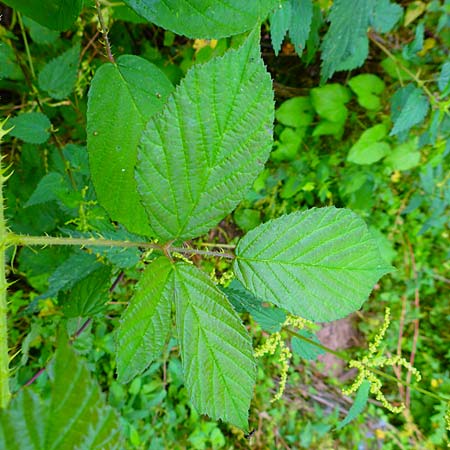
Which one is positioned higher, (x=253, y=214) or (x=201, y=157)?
(x=201, y=157)

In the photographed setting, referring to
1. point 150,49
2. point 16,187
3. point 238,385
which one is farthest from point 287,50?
point 238,385

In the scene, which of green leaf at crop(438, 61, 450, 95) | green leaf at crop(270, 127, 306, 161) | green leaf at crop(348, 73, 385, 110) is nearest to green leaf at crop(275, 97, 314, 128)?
green leaf at crop(270, 127, 306, 161)

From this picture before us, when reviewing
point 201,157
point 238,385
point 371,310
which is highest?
point 201,157

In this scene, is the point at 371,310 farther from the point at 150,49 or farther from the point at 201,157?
the point at 201,157

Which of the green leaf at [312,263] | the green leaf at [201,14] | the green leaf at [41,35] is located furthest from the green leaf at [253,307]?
the green leaf at [41,35]

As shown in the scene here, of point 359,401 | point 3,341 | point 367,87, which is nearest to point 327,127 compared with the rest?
Answer: point 367,87

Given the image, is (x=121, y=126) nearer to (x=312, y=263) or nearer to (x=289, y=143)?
(x=312, y=263)
